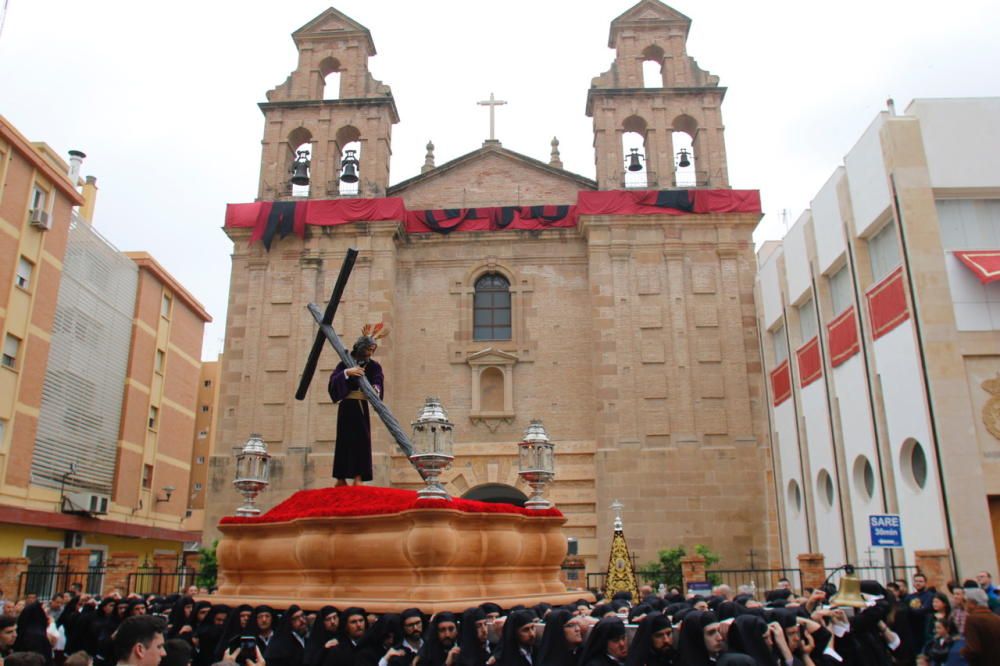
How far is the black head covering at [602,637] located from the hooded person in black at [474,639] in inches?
48.2

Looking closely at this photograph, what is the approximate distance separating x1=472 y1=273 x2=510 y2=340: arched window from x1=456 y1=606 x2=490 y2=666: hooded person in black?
17.3m

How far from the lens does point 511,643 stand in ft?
21.0

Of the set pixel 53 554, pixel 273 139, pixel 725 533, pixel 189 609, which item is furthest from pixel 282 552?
pixel 53 554

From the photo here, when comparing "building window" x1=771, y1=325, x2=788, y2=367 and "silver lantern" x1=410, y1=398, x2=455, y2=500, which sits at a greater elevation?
"building window" x1=771, y1=325, x2=788, y2=367

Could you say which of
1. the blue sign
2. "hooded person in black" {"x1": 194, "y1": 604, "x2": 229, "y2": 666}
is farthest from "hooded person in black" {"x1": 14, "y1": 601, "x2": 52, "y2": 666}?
the blue sign

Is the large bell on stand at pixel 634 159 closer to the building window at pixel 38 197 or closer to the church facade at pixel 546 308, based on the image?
the church facade at pixel 546 308

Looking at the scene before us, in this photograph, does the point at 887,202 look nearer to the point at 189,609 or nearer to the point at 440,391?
the point at 440,391

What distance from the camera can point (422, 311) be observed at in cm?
2425

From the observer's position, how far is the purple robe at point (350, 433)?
35.8 ft

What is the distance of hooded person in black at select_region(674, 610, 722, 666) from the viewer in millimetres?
5605

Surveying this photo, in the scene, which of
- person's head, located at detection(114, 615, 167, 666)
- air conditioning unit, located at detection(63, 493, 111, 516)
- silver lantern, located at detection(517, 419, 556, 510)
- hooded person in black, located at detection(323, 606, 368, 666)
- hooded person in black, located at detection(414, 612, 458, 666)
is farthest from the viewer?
air conditioning unit, located at detection(63, 493, 111, 516)

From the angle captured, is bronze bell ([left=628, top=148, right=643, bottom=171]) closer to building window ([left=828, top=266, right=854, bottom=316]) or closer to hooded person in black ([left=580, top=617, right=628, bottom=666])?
building window ([left=828, top=266, right=854, bottom=316])

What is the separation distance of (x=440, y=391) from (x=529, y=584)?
44.6 feet

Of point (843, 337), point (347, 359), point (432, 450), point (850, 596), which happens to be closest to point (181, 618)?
point (432, 450)
